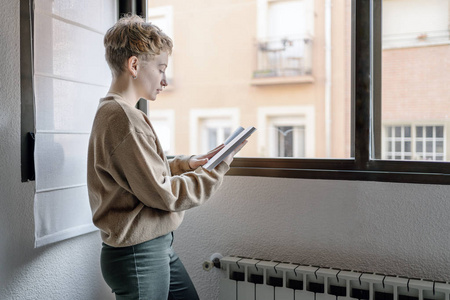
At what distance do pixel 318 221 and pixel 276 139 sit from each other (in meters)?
0.44

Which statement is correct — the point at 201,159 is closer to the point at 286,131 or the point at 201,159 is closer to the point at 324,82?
the point at 286,131

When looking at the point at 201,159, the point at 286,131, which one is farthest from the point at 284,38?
the point at 201,159

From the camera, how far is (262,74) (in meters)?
2.12

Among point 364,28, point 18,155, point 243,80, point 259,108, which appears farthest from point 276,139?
point 18,155

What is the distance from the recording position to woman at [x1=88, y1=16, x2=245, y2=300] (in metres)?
1.18

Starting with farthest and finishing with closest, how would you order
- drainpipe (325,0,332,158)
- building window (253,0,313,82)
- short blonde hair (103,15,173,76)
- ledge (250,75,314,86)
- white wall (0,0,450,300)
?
ledge (250,75,314,86) → building window (253,0,313,82) → drainpipe (325,0,332,158) → white wall (0,0,450,300) → short blonde hair (103,15,173,76)

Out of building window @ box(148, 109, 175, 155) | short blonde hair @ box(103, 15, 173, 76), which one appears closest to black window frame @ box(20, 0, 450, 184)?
short blonde hair @ box(103, 15, 173, 76)

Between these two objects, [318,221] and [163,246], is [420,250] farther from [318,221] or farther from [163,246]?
[163,246]

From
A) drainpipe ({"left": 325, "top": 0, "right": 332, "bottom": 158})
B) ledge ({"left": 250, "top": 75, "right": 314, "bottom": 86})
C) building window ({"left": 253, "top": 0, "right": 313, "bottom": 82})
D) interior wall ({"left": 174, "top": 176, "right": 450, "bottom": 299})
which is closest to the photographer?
interior wall ({"left": 174, "top": 176, "right": 450, "bottom": 299})

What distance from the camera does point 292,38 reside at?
1.99 meters

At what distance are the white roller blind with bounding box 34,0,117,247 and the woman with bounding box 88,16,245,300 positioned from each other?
30cm

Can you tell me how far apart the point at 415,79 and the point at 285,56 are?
2.04 ft

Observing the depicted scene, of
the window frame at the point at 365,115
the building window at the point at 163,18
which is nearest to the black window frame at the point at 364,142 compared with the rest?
the window frame at the point at 365,115

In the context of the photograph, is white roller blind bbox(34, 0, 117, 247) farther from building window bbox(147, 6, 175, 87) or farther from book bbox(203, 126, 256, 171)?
book bbox(203, 126, 256, 171)
